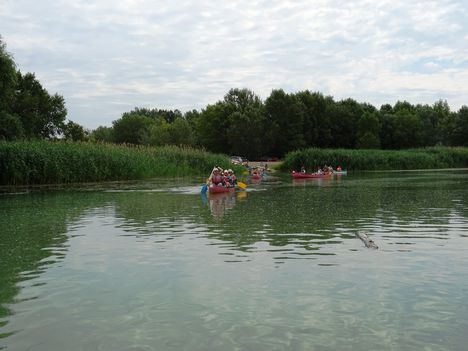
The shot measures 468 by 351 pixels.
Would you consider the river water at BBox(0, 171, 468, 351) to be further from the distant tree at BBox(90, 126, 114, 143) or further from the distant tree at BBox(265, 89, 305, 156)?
the distant tree at BBox(90, 126, 114, 143)

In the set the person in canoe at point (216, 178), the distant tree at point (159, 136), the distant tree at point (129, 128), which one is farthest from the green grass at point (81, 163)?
the distant tree at point (129, 128)

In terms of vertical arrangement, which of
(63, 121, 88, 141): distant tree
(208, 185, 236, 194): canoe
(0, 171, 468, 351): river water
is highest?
(63, 121, 88, 141): distant tree

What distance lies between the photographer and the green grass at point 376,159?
58.4m

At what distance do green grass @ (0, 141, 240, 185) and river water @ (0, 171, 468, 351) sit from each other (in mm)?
15010

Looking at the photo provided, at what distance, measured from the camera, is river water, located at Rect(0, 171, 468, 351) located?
253 inches

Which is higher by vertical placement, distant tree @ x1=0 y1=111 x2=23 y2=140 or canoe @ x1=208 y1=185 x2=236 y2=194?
distant tree @ x1=0 y1=111 x2=23 y2=140

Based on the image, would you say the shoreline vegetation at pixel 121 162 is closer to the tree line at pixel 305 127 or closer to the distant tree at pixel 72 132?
the distant tree at pixel 72 132

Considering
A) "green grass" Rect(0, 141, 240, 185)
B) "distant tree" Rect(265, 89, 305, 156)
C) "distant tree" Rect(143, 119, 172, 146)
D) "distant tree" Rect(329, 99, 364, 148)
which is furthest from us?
"distant tree" Rect(143, 119, 172, 146)

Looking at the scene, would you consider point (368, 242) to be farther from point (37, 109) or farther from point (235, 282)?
point (37, 109)

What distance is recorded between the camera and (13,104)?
2277 inches

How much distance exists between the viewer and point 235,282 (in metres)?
8.83

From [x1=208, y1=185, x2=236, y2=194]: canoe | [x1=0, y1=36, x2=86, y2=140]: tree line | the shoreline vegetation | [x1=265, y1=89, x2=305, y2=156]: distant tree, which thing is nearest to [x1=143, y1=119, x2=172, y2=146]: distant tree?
[x1=265, y1=89, x2=305, y2=156]: distant tree

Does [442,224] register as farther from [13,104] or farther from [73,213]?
[13,104]

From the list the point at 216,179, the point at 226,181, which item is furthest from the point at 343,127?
the point at 216,179
